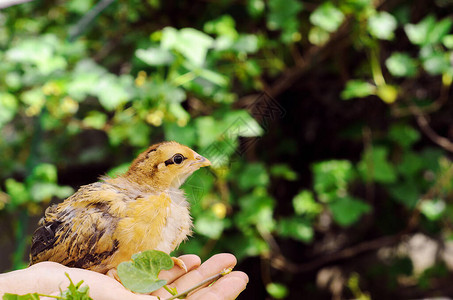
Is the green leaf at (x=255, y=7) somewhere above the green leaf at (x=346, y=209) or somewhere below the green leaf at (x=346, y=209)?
above

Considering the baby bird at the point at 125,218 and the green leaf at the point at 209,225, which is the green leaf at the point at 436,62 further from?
the baby bird at the point at 125,218

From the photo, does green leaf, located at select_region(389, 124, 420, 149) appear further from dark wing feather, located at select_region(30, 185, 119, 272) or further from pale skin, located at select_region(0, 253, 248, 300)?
dark wing feather, located at select_region(30, 185, 119, 272)

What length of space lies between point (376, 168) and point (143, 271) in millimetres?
1320

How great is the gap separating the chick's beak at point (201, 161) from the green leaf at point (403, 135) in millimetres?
1369

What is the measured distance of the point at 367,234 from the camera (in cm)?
202

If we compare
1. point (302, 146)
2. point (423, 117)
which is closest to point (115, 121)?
point (302, 146)

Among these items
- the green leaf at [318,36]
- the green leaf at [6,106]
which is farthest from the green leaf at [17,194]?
the green leaf at [318,36]

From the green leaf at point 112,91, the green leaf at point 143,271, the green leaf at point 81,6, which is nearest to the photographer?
the green leaf at point 143,271

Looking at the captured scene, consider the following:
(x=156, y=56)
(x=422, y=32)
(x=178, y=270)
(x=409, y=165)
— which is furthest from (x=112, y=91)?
(x=409, y=165)

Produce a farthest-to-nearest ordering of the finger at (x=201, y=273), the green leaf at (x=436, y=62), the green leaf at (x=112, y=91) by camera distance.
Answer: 1. the green leaf at (x=436, y=62)
2. the green leaf at (x=112, y=91)
3. the finger at (x=201, y=273)

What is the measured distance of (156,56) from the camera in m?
1.20

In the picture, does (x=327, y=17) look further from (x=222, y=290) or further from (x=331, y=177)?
(x=222, y=290)

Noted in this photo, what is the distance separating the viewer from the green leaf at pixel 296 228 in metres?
1.56

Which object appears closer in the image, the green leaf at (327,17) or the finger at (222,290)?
the finger at (222,290)
